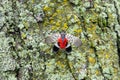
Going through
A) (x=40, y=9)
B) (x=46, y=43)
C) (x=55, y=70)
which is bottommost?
(x=55, y=70)

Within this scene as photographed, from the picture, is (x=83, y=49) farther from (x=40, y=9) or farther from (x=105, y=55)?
(x=40, y=9)

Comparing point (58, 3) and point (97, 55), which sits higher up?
point (58, 3)

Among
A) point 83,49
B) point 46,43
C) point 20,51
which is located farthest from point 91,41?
point 20,51
